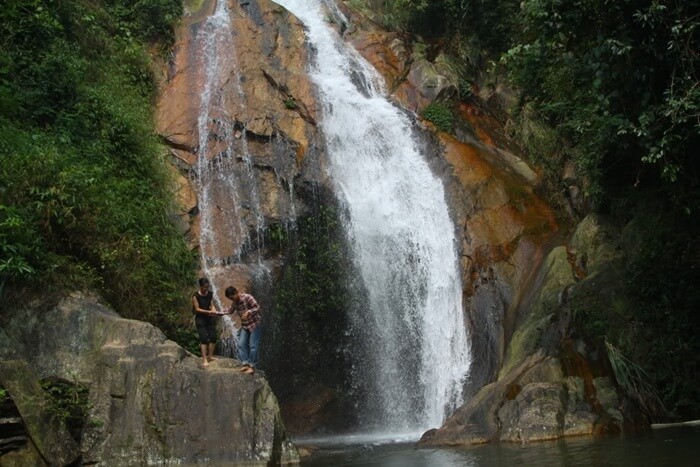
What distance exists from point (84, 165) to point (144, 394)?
17.4 feet

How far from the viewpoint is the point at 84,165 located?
42.8 ft

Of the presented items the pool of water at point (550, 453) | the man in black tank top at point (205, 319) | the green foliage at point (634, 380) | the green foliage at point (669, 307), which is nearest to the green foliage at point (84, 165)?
the man in black tank top at point (205, 319)

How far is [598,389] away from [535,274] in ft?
12.8

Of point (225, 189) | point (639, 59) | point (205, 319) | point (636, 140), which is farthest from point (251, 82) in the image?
point (639, 59)

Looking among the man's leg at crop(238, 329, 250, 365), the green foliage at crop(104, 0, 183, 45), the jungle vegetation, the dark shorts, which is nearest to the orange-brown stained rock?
the green foliage at crop(104, 0, 183, 45)

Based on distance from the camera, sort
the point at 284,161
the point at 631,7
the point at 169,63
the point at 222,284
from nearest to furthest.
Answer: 1. the point at 631,7
2. the point at 222,284
3. the point at 284,161
4. the point at 169,63

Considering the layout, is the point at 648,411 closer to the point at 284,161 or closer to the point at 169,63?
the point at 284,161

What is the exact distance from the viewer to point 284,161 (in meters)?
16.6

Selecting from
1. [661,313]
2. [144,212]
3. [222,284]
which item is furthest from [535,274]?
[144,212]

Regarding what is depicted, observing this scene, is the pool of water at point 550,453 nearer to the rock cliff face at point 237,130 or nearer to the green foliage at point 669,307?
the green foliage at point 669,307

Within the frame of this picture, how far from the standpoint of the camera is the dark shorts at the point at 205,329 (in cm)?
1051

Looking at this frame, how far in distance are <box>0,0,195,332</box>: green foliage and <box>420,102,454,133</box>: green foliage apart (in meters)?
6.99

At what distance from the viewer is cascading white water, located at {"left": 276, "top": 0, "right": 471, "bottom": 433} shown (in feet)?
48.0

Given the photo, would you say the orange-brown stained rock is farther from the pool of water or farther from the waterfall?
the pool of water
